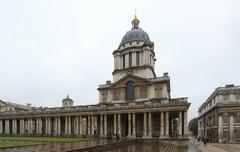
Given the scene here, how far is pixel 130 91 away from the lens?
193 ft

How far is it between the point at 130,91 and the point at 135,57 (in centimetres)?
1066

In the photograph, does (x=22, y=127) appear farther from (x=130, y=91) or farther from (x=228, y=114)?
(x=228, y=114)

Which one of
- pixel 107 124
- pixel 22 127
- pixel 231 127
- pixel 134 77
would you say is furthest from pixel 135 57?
pixel 22 127

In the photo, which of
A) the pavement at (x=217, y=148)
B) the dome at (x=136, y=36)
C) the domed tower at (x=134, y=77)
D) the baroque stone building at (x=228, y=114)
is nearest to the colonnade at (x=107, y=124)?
the pavement at (x=217, y=148)

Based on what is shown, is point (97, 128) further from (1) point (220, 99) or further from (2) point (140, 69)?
(1) point (220, 99)

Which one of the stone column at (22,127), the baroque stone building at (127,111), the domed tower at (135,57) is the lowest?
the stone column at (22,127)

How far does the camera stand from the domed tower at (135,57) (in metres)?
62.3

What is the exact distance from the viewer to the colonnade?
48688mm

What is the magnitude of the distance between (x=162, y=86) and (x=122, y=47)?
60.8 feet

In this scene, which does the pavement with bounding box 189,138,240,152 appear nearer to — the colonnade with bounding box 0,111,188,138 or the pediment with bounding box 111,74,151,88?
the colonnade with bounding box 0,111,188,138

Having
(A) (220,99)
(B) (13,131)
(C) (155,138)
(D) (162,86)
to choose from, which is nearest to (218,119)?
(A) (220,99)

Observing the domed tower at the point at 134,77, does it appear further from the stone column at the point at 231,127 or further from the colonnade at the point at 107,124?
the stone column at the point at 231,127

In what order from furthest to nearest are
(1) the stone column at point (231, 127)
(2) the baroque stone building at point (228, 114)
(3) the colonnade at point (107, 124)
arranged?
1. (1) the stone column at point (231, 127)
2. (2) the baroque stone building at point (228, 114)
3. (3) the colonnade at point (107, 124)

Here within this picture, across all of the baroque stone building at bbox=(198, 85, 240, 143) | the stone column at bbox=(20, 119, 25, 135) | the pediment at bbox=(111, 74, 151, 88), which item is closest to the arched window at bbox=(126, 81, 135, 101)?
the pediment at bbox=(111, 74, 151, 88)
